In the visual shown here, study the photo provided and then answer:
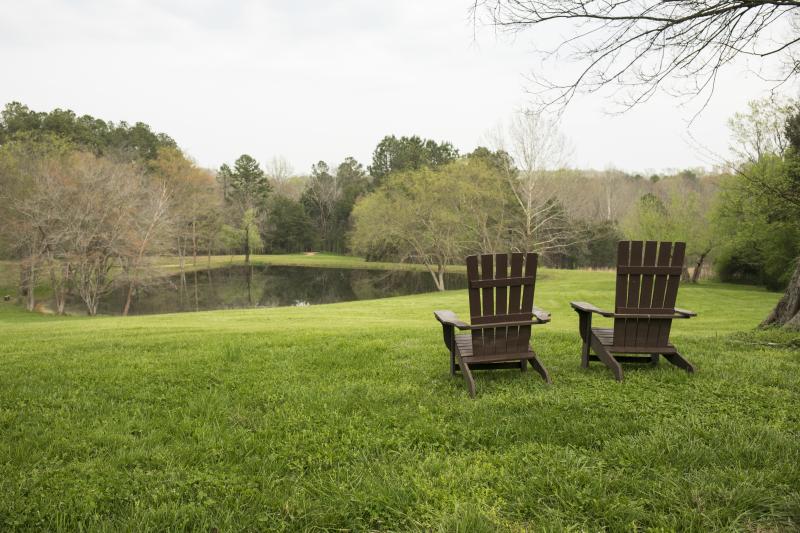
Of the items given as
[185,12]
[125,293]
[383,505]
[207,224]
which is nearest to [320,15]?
[185,12]

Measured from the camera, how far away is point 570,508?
246 cm

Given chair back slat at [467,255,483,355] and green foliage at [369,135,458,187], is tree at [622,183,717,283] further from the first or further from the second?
chair back slat at [467,255,483,355]

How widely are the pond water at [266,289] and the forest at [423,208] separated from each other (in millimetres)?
1955

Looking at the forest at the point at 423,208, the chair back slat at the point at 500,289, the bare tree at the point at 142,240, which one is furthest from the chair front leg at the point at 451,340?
the bare tree at the point at 142,240

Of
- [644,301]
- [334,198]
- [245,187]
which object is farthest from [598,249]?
[245,187]

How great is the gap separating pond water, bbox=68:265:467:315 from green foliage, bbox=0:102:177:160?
57.4 ft

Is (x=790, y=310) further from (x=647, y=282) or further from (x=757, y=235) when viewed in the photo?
(x=757, y=235)

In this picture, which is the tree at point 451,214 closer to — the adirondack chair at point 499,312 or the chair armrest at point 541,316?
the chair armrest at point 541,316

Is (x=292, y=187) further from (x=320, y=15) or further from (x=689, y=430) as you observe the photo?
(x=689, y=430)

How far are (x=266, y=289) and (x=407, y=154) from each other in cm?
2706

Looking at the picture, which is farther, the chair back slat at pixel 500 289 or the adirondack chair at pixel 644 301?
the adirondack chair at pixel 644 301

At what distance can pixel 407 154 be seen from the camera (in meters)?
57.4

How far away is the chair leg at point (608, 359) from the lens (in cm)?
475

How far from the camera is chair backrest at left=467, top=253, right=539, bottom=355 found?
4.50 meters
